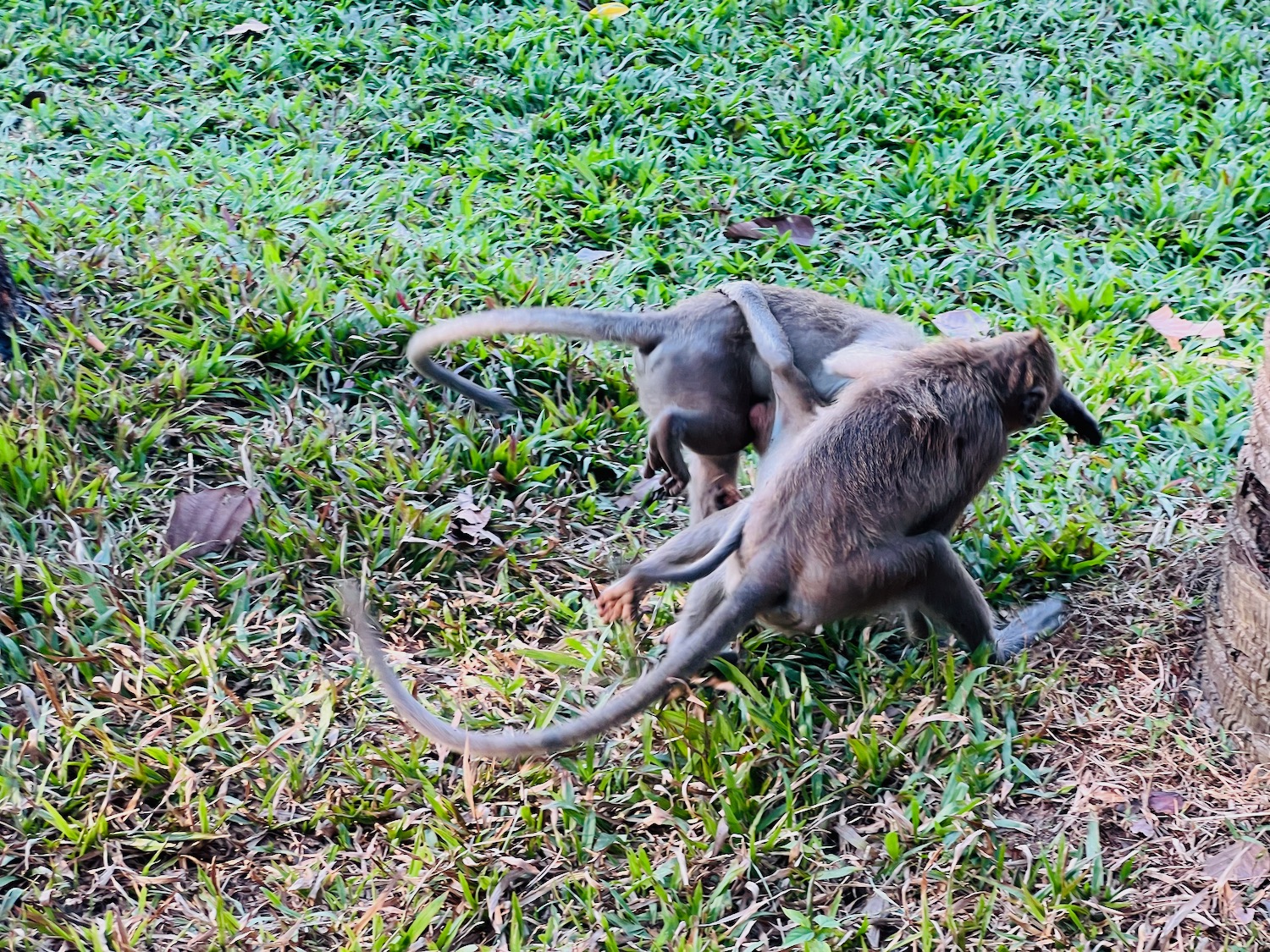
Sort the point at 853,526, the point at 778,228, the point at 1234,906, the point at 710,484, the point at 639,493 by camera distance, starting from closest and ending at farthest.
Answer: the point at 1234,906 < the point at 853,526 < the point at 710,484 < the point at 639,493 < the point at 778,228

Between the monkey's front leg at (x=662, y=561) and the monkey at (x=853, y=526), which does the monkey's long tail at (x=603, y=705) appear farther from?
the monkey's front leg at (x=662, y=561)

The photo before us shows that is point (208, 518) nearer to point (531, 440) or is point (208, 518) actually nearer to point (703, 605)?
point (531, 440)

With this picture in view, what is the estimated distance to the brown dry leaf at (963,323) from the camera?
4.78 m

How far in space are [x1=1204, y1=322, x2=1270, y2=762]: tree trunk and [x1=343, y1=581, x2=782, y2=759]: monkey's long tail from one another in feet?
3.78

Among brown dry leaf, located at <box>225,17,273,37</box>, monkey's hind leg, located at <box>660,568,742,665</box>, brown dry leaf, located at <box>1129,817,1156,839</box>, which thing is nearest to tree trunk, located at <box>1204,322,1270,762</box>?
brown dry leaf, located at <box>1129,817,1156,839</box>

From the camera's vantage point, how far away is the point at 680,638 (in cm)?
356

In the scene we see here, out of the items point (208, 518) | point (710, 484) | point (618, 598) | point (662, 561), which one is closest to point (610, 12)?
point (710, 484)

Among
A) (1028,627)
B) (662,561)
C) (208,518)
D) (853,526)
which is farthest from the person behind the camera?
(208,518)

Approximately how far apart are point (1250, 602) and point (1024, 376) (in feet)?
2.69

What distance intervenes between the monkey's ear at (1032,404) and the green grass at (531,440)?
0.55 meters

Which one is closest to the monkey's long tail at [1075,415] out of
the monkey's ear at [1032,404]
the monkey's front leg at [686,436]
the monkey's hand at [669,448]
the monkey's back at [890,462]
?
the monkey's ear at [1032,404]

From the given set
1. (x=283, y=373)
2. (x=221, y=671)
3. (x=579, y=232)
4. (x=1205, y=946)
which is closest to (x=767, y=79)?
(x=579, y=232)

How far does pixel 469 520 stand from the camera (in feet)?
13.5

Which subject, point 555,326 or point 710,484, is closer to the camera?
point 555,326
